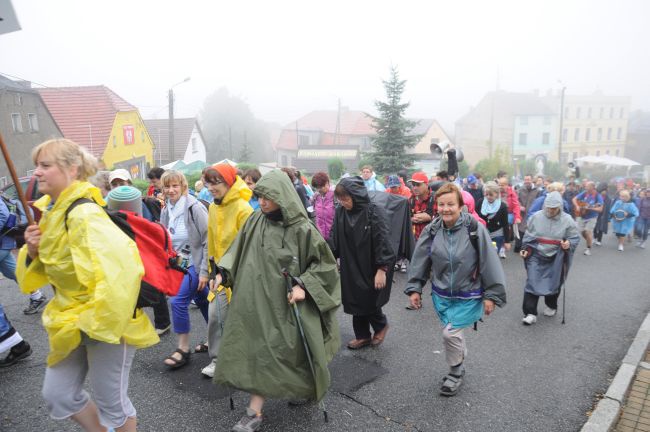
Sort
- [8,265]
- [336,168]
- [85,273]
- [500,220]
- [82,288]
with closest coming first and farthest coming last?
Result: [85,273] → [82,288] → [8,265] → [500,220] → [336,168]

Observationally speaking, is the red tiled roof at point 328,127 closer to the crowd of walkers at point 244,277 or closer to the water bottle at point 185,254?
the crowd of walkers at point 244,277

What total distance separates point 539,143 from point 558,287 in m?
60.3

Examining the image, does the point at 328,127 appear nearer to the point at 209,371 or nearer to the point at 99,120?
the point at 99,120

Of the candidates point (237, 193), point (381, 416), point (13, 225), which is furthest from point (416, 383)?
point (13, 225)

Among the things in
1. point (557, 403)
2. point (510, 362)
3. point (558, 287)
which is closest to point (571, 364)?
point (510, 362)

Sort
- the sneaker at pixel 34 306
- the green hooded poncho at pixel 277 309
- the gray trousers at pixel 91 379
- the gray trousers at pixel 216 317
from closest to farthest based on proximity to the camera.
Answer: the gray trousers at pixel 91 379 → the green hooded poncho at pixel 277 309 → the gray trousers at pixel 216 317 → the sneaker at pixel 34 306

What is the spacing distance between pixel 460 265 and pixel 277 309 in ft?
5.33

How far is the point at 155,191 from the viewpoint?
297 inches

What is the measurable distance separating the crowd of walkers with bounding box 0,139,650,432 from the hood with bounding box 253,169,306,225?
0.01 metres

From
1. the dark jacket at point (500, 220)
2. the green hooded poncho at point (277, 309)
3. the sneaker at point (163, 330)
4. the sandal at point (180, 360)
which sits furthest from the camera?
the dark jacket at point (500, 220)

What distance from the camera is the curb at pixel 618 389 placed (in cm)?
354

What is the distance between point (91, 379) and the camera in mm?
2535

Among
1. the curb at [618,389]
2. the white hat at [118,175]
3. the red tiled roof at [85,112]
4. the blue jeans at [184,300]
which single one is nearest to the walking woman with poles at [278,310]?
the blue jeans at [184,300]

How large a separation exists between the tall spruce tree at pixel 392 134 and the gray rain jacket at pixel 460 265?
24.1 meters
